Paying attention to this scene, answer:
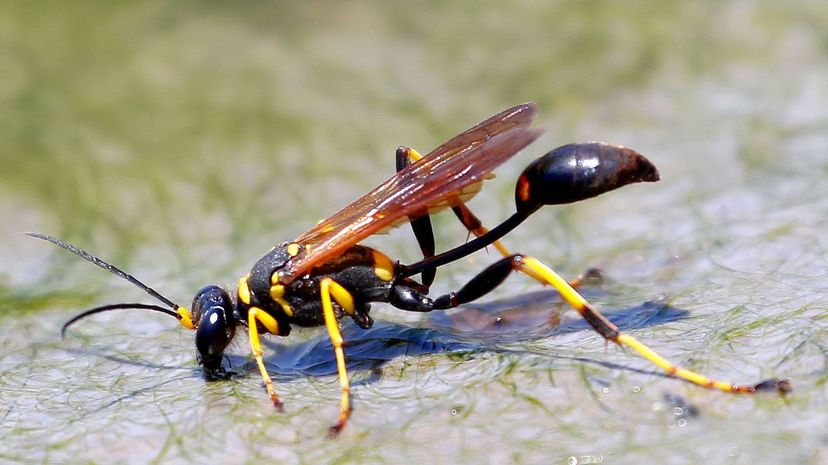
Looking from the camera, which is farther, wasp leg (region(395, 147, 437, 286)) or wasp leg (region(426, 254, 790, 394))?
wasp leg (region(395, 147, 437, 286))

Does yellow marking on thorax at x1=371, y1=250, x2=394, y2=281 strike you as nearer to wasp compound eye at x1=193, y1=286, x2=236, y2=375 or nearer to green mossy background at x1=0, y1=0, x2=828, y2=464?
green mossy background at x1=0, y1=0, x2=828, y2=464

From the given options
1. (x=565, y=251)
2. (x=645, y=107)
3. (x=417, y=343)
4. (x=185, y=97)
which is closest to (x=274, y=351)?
(x=417, y=343)

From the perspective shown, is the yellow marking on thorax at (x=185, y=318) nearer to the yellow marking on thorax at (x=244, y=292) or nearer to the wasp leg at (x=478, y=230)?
the yellow marking on thorax at (x=244, y=292)

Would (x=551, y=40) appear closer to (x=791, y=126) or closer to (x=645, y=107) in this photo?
(x=645, y=107)

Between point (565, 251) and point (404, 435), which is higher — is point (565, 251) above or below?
above

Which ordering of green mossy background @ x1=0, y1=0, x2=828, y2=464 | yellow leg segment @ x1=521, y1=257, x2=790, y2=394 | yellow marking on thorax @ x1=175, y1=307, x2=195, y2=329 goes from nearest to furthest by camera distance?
yellow leg segment @ x1=521, y1=257, x2=790, y2=394 < green mossy background @ x1=0, y1=0, x2=828, y2=464 < yellow marking on thorax @ x1=175, y1=307, x2=195, y2=329

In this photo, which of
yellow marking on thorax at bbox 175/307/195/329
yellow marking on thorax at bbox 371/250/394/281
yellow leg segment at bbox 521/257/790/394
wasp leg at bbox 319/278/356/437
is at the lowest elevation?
yellow leg segment at bbox 521/257/790/394

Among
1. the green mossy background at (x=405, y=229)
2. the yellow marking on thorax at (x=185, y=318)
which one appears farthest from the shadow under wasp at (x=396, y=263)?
the green mossy background at (x=405, y=229)

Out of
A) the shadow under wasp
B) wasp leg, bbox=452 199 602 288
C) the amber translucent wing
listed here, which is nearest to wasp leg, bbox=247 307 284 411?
the shadow under wasp
